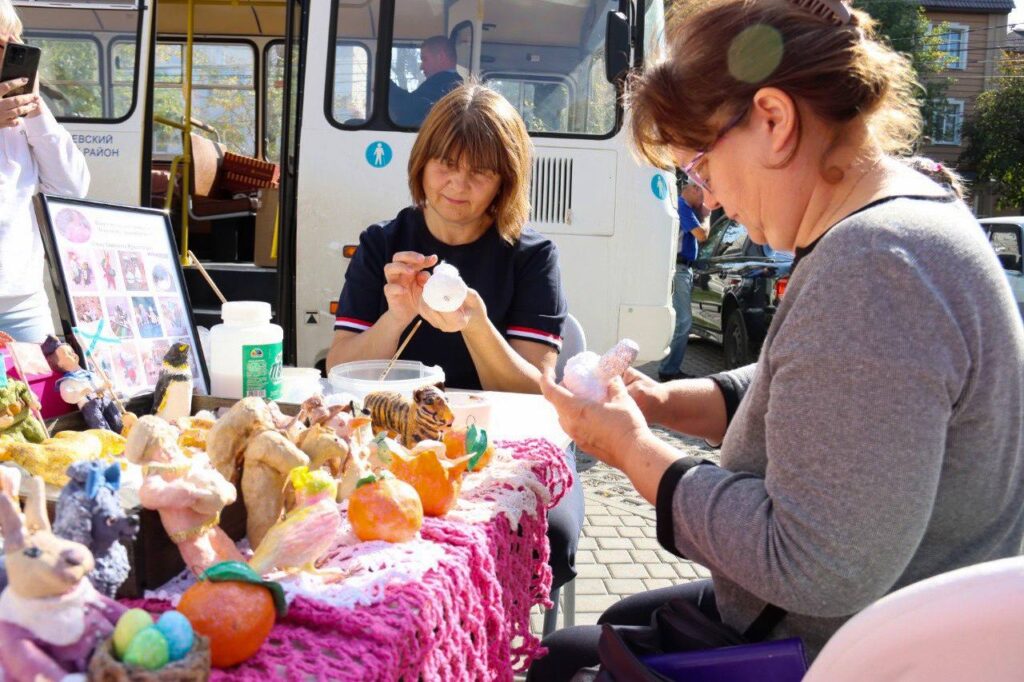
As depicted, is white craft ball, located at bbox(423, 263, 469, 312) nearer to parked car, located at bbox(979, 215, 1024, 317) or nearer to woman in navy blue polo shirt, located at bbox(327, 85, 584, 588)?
woman in navy blue polo shirt, located at bbox(327, 85, 584, 588)

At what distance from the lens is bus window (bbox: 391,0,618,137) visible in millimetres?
4238

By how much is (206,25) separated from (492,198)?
4944 mm

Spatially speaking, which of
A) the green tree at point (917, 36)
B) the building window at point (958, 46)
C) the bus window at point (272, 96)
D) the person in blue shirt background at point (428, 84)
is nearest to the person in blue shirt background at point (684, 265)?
the person in blue shirt background at point (428, 84)

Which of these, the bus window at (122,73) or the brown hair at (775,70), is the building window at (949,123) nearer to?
the bus window at (122,73)

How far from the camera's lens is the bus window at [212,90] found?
Result: 608 centimetres

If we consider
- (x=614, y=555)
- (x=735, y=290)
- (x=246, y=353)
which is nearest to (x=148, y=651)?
(x=246, y=353)

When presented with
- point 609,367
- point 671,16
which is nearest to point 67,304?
point 609,367

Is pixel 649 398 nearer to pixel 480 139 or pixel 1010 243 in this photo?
pixel 480 139

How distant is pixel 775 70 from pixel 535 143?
337cm

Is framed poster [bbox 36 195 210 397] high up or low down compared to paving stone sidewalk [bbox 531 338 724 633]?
up

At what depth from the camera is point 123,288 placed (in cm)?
164

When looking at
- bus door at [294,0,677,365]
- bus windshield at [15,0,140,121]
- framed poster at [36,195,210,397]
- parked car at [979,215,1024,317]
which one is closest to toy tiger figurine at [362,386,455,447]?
framed poster at [36,195,210,397]

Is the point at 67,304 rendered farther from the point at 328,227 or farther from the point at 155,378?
the point at 328,227

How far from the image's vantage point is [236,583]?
0.74m
